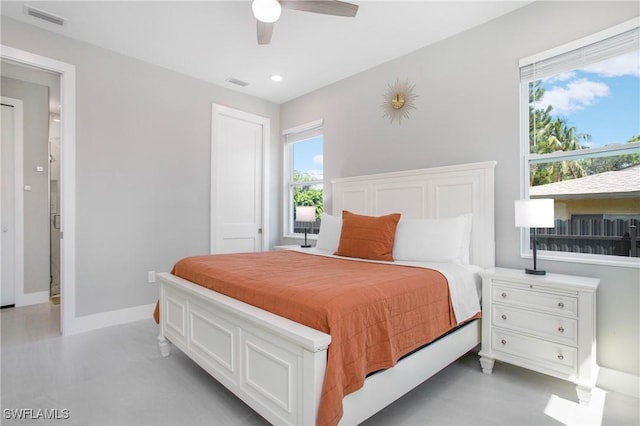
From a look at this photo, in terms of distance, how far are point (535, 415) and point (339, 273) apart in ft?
4.38

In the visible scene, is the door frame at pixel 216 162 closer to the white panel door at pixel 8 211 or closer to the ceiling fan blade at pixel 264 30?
the ceiling fan blade at pixel 264 30

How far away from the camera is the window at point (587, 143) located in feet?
7.11

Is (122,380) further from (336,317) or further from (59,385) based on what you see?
(336,317)

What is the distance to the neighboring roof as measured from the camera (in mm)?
2160

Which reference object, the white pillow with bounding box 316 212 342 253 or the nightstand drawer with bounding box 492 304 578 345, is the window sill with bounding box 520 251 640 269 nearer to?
the nightstand drawer with bounding box 492 304 578 345

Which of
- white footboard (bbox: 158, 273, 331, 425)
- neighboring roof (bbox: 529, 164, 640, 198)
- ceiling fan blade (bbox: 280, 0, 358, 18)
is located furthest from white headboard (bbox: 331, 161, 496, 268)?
white footboard (bbox: 158, 273, 331, 425)

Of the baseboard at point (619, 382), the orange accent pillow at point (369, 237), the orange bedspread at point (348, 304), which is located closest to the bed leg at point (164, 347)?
the orange bedspread at point (348, 304)

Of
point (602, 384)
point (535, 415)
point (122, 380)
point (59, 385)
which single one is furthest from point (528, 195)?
point (59, 385)

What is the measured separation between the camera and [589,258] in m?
2.29

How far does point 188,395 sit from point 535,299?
2280mm

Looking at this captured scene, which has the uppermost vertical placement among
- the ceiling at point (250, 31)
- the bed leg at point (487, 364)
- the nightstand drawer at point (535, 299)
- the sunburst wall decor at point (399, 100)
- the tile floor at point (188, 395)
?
the ceiling at point (250, 31)

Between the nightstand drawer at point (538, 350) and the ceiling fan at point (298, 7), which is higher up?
the ceiling fan at point (298, 7)

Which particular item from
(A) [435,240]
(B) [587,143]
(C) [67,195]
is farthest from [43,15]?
(B) [587,143]

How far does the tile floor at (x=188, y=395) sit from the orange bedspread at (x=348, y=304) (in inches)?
16.9
